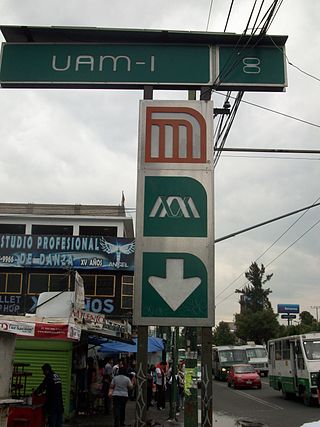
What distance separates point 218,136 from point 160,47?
17.6ft

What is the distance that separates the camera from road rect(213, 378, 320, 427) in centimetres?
1725

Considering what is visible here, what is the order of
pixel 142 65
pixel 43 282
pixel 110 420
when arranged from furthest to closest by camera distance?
1. pixel 43 282
2. pixel 110 420
3. pixel 142 65

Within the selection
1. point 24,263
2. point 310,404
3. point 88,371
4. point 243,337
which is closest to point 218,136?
point 88,371

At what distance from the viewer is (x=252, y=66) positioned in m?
7.75

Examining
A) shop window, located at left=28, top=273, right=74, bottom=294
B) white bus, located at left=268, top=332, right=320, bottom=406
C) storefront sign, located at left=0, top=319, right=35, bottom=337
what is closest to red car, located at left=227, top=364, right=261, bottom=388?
white bus, located at left=268, top=332, right=320, bottom=406

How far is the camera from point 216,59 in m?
7.76

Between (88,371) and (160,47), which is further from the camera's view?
(88,371)

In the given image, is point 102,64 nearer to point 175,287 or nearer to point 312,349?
point 175,287

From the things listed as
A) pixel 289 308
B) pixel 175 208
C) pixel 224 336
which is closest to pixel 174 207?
pixel 175 208

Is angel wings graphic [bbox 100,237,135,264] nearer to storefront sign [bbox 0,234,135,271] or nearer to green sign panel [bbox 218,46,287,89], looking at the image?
storefront sign [bbox 0,234,135,271]

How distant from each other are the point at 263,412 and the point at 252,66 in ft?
52.0

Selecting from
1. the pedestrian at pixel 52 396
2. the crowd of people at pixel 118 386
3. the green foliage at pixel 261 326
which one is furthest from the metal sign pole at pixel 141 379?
the green foliage at pixel 261 326

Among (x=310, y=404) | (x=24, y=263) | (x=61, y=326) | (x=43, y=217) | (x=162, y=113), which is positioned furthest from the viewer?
(x=43, y=217)

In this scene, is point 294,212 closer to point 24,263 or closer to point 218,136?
point 218,136
